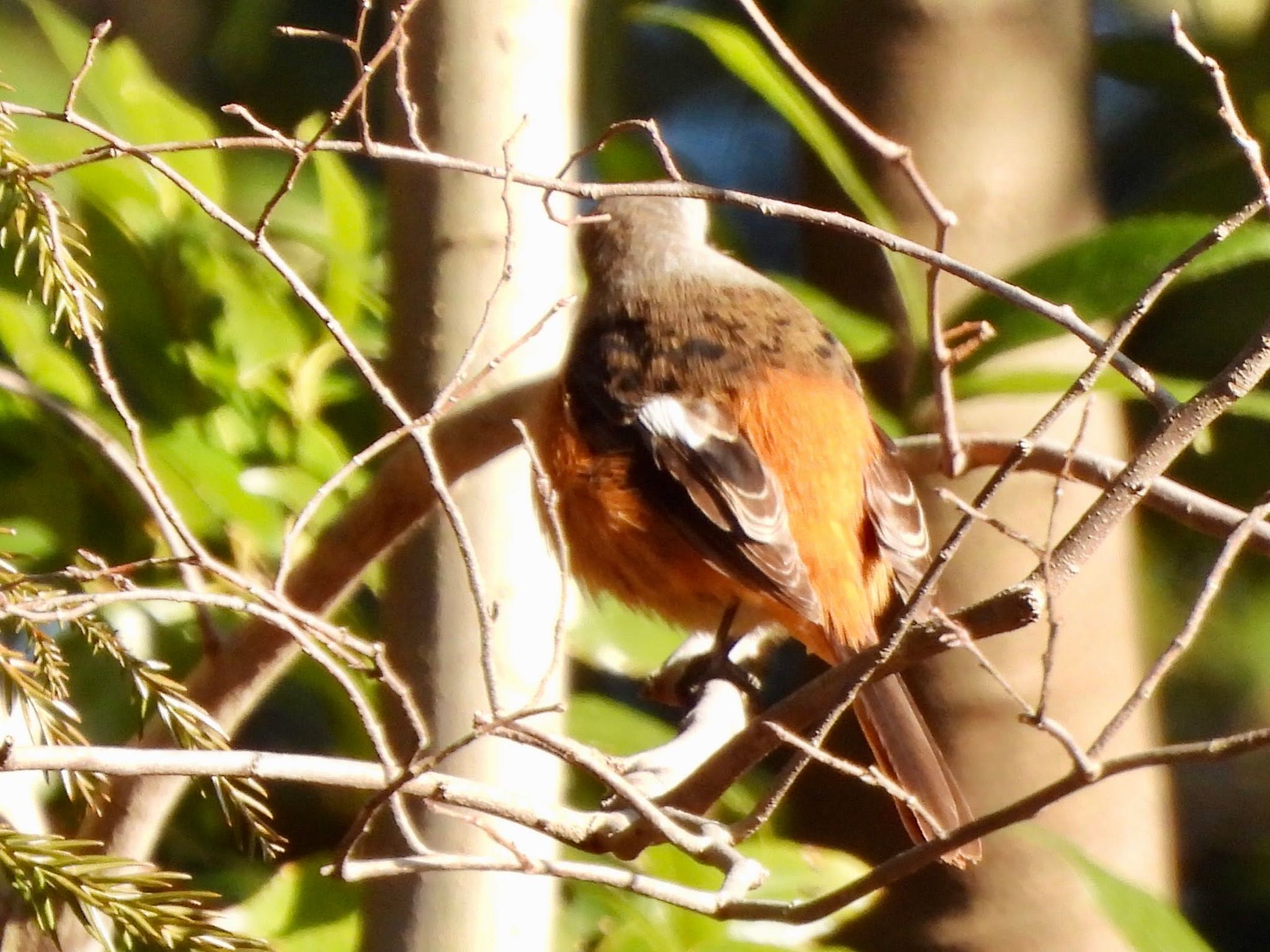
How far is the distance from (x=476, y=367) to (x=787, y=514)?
1.62 feet

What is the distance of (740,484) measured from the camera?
2.27 metres

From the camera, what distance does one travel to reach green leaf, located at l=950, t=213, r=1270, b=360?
2365 mm

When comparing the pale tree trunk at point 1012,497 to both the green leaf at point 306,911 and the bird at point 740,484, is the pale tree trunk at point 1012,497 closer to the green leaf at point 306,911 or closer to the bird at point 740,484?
the bird at point 740,484

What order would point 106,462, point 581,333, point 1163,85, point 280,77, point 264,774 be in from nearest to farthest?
point 264,774 → point 106,462 → point 581,333 → point 1163,85 → point 280,77

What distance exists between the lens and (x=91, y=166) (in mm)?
2439

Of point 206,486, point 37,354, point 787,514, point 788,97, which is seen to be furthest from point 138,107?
point 787,514

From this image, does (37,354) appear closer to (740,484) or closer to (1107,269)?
(740,484)

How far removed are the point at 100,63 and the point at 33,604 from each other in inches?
66.0

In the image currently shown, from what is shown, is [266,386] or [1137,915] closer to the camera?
[1137,915]

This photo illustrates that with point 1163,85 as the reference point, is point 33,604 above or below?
below

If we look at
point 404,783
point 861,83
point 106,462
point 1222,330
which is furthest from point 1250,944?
point 404,783

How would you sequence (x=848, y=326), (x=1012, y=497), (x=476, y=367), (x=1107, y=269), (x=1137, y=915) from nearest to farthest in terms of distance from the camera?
(x=1137, y=915)
(x=476, y=367)
(x=1107, y=269)
(x=848, y=326)
(x=1012, y=497)

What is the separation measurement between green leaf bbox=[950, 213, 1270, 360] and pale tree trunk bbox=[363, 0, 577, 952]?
2.42 feet

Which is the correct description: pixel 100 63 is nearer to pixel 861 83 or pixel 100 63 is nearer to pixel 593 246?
pixel 593 246
